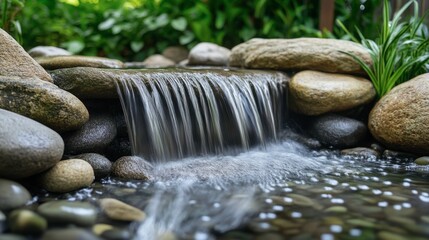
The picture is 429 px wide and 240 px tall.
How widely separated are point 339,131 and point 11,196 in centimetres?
341

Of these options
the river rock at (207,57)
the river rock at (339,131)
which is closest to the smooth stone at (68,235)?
the river rock at (339,131)

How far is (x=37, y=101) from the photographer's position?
2.94 m

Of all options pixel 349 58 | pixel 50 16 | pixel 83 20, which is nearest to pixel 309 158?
pixel 349 58

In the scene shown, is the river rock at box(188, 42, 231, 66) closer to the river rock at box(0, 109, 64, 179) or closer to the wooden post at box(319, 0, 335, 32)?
the wooden post at box(319, 0, 335, 32)

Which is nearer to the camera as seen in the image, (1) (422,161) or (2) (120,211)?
(2) (120,211)

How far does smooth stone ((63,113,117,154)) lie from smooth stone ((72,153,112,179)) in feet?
0.45

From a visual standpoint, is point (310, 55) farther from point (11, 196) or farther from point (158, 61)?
point (11, 196)

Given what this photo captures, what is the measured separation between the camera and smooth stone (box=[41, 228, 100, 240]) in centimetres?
191

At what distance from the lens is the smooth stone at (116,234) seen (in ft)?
6.57

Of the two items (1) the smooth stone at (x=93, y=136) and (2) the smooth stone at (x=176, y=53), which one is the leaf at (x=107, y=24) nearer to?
(2) the smooth stone at (x=176, y=53)

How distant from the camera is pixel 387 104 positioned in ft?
13.7

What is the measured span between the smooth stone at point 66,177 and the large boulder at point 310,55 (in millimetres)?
2937

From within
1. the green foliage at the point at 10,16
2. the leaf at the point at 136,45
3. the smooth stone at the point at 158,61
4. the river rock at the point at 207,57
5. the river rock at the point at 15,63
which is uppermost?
the green foliage at the point at 10,16

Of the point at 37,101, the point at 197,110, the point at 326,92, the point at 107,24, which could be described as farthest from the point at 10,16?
the point at 326,92
